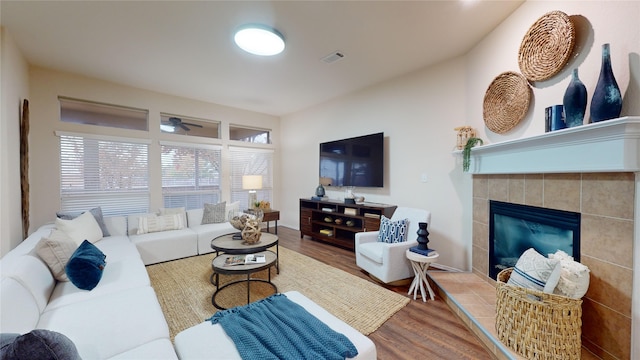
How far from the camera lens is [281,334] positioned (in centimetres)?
133

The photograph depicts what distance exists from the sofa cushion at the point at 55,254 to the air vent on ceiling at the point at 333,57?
3.21 metres

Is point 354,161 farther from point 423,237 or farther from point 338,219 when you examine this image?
point 423,237

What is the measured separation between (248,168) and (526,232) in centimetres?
493

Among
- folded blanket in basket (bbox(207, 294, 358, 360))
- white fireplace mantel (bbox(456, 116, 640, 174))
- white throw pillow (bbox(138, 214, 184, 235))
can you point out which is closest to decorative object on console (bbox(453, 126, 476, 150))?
white fireplace mantel (bbox(456, 116, 640, 174))

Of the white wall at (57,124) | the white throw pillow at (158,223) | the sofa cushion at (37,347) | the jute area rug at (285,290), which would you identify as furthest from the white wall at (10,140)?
the sofa cushion at (37,347)

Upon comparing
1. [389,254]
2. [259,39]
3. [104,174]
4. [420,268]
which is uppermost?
[259,39]

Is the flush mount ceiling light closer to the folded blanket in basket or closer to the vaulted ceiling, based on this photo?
the vaulted ceiling

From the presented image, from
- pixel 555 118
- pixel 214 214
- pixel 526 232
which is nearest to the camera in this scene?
pixel 555 118

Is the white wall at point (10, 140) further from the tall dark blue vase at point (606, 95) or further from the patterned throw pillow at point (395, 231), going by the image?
the tall dark blue vase at point (606, 95)

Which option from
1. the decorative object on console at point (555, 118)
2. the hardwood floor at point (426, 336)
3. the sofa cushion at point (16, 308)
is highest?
the decorative object on console at point (555, 118)

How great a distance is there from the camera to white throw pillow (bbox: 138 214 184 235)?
3580 millimetres

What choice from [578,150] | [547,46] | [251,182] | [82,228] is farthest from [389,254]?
[82,228]

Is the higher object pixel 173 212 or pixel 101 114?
pixel 101 114

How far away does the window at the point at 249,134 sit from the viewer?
540 centimetres
